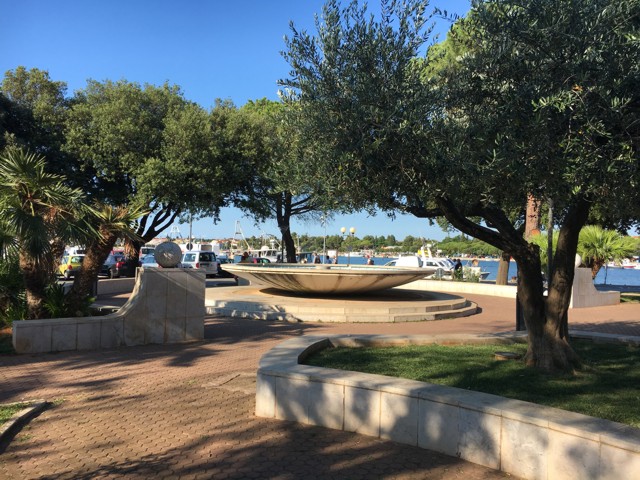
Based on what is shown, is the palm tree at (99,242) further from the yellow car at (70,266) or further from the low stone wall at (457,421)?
the yellow car at (70,266)

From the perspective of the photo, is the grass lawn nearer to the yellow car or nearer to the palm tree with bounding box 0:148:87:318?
the palm tree with bounding box 0:148:87:318

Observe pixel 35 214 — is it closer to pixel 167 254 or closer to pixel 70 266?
pixel 167 254

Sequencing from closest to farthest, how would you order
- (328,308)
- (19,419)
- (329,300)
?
(19,419) < (328,308) < (329,300)

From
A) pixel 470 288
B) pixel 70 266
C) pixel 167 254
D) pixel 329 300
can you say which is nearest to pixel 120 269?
pixel 70 266

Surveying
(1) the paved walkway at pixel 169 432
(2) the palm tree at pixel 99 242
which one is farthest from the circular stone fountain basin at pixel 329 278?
(1) the paved walkway at pixel 169 432

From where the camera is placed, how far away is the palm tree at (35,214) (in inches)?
339

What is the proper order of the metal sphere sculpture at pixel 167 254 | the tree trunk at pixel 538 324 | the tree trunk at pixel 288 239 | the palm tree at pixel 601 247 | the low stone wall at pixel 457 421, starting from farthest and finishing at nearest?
the tree trunk at pixel 288 239 → the palm tree at pixel 601 247 → the metal sphere sculpture at pixel 167 254 → the tree trunk at pixel 538 324 → the low stone wall at pixel 457 421

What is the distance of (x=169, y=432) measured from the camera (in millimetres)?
5098

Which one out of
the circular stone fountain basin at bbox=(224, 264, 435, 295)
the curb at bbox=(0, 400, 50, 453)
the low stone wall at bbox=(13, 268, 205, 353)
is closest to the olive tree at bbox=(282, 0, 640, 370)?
the curb at bbox=(0, 400, 50, 453)

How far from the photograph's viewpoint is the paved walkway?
424 centimetres

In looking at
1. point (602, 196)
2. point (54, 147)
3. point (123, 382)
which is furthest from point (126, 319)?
point (54, 147)

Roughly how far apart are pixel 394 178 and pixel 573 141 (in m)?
1.89

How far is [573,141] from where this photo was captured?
188 inches

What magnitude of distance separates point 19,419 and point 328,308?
8.83 meters
